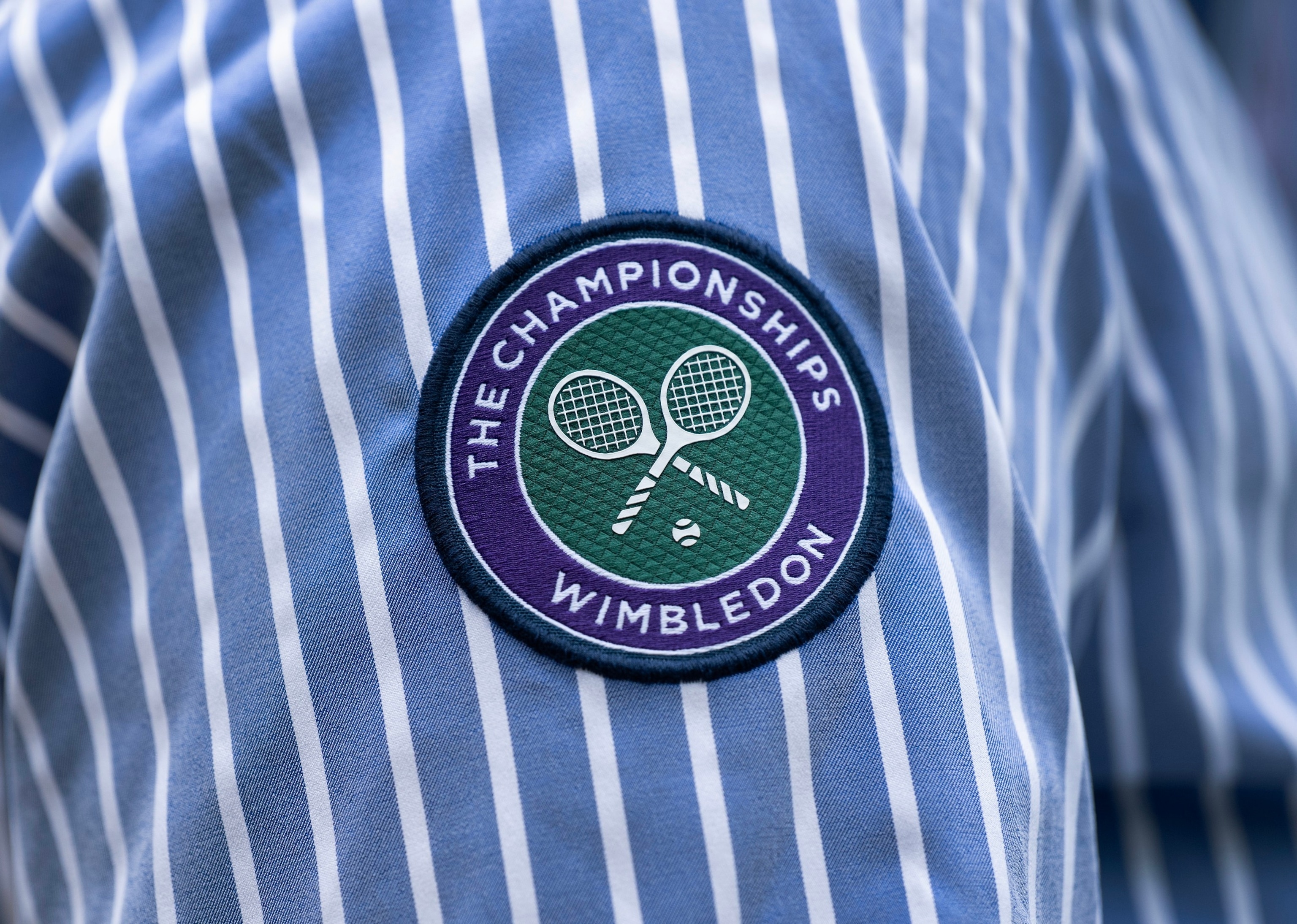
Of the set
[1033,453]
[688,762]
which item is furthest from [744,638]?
[1033,453]

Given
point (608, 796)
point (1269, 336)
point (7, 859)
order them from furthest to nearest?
point (1269, 336) < point (7, 859) < point (608, 796)

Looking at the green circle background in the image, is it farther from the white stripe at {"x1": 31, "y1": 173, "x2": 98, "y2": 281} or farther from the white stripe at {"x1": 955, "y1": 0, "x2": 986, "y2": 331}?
the white stripe at {"x1": 31, "y1": 173, "x2": 98, "y2": 281}

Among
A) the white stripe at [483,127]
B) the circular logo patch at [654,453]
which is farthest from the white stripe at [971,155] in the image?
the white stripe at [483,127]

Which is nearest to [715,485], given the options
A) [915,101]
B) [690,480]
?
[690,480]

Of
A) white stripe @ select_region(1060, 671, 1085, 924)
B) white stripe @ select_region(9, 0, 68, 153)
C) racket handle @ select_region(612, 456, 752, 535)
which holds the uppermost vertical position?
white stripe @ select_region(9, 0, 68, 153)

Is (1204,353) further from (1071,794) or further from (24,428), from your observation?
(24,428)

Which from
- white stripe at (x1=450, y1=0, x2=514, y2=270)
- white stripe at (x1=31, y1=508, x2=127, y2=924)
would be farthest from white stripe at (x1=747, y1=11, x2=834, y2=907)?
white stripe at (x1=31, y1=508, x2=127, y2=924)
